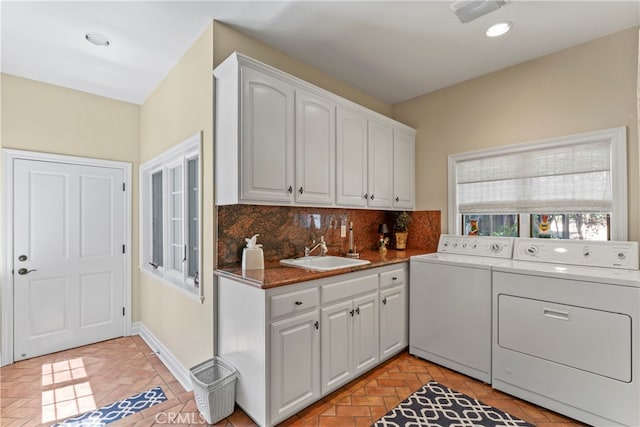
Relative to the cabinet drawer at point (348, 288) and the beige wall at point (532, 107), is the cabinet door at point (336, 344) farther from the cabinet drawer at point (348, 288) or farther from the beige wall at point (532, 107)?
the beige wall at point (532, 107)

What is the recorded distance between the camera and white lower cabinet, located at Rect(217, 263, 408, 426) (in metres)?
1.80

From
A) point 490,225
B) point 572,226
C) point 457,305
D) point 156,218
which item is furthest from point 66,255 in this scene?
point 572,226

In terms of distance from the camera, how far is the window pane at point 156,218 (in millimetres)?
3268

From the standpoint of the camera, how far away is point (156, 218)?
3416 mm

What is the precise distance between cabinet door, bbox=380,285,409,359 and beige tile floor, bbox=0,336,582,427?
0.15 meters

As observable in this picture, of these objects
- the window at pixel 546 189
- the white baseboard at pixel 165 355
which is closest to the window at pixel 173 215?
the white baseboard at pixel 165 355

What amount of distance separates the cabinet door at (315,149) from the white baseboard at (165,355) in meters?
1.67

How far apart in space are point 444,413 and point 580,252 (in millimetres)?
1637

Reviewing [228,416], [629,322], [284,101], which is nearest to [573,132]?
[629,322]

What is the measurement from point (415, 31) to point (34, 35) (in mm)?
2975

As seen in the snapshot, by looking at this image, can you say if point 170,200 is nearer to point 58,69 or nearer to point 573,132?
point 58,69

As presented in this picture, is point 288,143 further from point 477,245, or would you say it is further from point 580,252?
point 580,252

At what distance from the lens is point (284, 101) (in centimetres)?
225

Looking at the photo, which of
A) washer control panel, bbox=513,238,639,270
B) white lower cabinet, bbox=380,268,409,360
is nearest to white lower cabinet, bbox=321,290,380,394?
white lower cabinet, bbox=380,268,409,360
